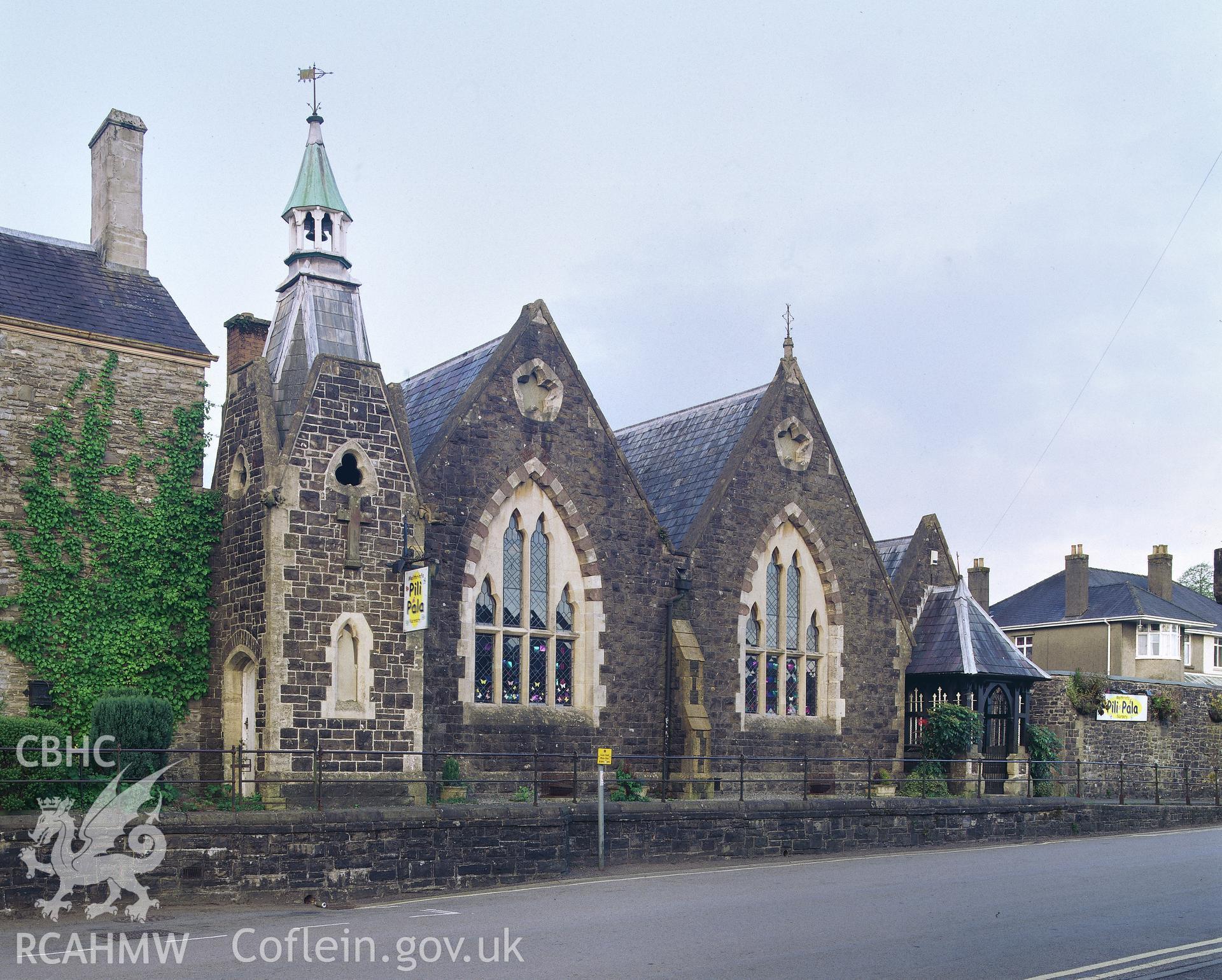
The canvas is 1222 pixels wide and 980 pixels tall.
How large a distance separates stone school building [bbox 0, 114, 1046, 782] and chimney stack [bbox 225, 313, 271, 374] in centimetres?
4

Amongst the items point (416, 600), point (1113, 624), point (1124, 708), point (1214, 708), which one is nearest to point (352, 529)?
point (416, 600)

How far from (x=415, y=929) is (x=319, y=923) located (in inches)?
54.1

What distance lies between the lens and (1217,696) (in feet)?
132

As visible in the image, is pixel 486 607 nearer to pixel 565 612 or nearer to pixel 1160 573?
pixel 565 612

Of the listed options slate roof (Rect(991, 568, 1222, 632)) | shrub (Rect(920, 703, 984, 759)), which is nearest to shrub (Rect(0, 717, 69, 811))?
shrub (Rect(920, 703, 984, 759))

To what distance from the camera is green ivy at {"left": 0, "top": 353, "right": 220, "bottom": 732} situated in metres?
21.1

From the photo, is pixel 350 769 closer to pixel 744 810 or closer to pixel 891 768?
pixel 744 810

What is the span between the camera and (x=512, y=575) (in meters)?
25.3

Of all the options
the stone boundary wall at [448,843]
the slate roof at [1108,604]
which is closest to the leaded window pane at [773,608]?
the stone boundary wall at [448,843]

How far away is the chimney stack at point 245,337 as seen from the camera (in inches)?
1030

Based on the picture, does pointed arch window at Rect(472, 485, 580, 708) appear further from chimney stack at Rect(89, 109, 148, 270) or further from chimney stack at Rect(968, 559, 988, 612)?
chimney stack at Rect(968, 559, 988, 612)

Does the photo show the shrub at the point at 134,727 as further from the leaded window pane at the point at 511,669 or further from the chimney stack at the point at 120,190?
the chimney stack at the point at 120,190

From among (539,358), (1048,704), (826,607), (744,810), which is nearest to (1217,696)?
(1048,704)

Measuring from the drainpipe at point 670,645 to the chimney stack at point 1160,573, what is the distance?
33302 millimetres
